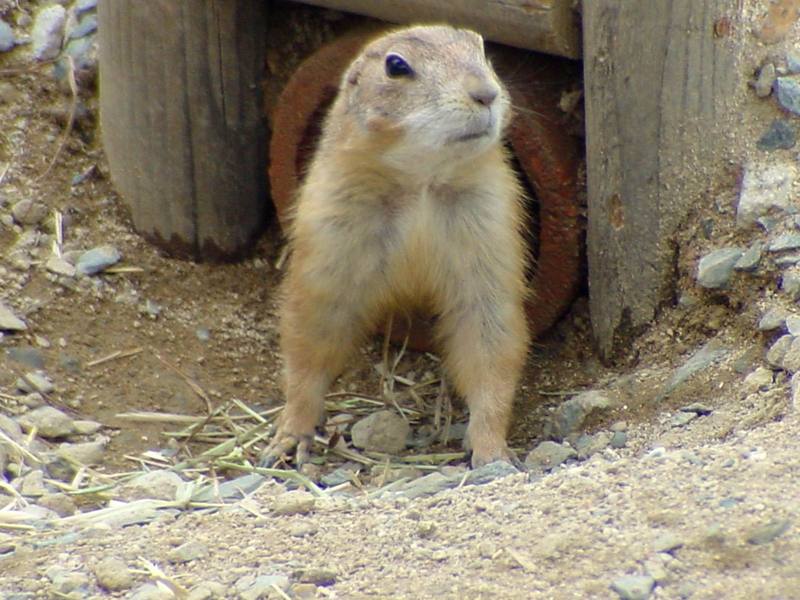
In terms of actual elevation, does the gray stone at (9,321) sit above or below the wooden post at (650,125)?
below

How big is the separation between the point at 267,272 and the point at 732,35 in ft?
10.0

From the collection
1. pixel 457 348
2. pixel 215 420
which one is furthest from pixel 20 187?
pixel 457 348

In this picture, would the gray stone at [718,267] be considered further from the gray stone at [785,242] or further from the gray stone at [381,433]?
the gray stone at [381,433]

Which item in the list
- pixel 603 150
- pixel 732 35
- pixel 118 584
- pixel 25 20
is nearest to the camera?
pixel 118 584

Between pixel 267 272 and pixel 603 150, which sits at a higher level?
pixel 603 150

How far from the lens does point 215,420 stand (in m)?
6.46

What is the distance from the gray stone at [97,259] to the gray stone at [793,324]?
3582mm

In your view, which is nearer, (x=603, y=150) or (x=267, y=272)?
(x=603, y=150)

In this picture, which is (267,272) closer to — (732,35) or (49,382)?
(49,382)

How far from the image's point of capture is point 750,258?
5.42 meters

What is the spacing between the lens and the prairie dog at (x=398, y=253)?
5527mm

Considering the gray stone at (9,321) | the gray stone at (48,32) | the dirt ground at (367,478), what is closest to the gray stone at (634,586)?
the dirt ground at (367,478)

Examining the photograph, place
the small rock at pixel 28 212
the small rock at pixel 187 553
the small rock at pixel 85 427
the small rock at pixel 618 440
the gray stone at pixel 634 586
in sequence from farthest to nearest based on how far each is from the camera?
the small rock at pixel 28 212 < the small rock at pixel 85 427 < the small rock at pixel 618 440 < the small rock at pixel 187 553 < the gray stone at pixel 634 586

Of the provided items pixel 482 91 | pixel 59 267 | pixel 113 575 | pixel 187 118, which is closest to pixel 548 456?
pixel 482 91
